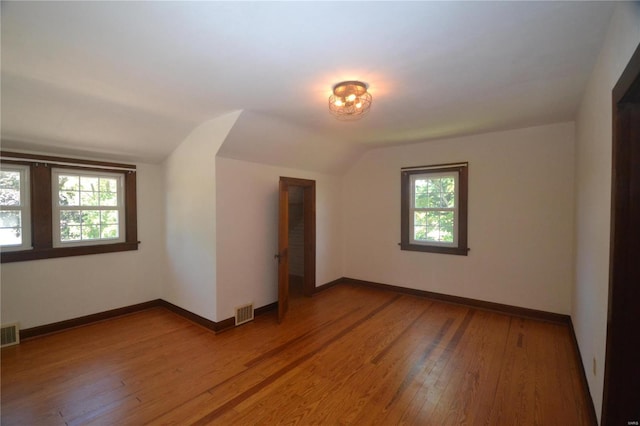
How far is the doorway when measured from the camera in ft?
4.80

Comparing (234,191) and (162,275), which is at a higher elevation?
(234,191)

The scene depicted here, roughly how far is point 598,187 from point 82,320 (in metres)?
5.39

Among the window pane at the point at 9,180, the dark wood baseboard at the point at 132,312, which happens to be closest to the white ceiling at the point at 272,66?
the window pane at the point at 9,180

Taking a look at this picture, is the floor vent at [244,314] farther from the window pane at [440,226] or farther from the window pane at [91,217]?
the window pane at [440,226]

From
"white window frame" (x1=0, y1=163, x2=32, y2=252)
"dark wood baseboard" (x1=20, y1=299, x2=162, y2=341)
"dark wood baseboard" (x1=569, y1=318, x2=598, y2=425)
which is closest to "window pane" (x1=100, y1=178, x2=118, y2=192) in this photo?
"white window frame" (x1=0, y1=163, x2=32, y2=252)

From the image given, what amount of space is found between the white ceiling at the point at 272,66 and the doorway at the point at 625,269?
2.12ft

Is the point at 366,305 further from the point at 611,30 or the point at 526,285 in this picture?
the point at 611,30

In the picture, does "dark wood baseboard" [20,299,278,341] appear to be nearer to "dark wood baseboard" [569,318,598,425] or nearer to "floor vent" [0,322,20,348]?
"floor vent" [0,322,20,348]

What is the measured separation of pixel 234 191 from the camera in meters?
3.53

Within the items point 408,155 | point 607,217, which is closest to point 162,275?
point 408,155

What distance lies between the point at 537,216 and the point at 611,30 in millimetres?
2570

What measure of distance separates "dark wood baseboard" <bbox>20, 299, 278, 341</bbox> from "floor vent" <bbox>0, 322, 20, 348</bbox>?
0.06m

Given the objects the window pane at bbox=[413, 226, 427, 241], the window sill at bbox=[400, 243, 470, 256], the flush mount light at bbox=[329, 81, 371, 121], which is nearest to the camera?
the flush mount light at bbox=[329, 81, 371, 121]

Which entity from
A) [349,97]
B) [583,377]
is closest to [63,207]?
[349,97]
